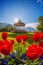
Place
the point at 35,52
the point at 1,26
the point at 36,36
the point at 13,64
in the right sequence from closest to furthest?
the point at 35,52 < the point at 13,64 < the point at 36,36 < the point at 1,26

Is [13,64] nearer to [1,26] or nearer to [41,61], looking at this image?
[41,61]

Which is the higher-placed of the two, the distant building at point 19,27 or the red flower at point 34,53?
the red flower at point 34,53

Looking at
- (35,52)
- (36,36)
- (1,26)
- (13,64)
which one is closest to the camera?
(35,52)

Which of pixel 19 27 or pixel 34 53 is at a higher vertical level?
pixel 34 53

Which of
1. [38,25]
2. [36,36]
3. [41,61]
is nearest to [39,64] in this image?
[41,61]

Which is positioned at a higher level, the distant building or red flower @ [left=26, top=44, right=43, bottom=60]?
red flower @ [left=26, top=44, right=43, bottom=60]

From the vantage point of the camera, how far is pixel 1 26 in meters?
10.8

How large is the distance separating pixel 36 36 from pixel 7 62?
1.53 feet

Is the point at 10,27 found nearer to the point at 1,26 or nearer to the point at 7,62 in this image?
the point at 1,26

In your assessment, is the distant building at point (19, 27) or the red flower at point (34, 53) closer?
the red flower at point (34, 53)

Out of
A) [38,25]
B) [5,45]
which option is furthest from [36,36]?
[38,25]

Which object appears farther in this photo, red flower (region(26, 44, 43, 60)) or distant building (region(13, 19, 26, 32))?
distant building (region(13, 19, 26, 32))

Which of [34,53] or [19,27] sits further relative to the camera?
[19,27]

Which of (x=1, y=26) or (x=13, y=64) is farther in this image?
(x=1, y=26)
